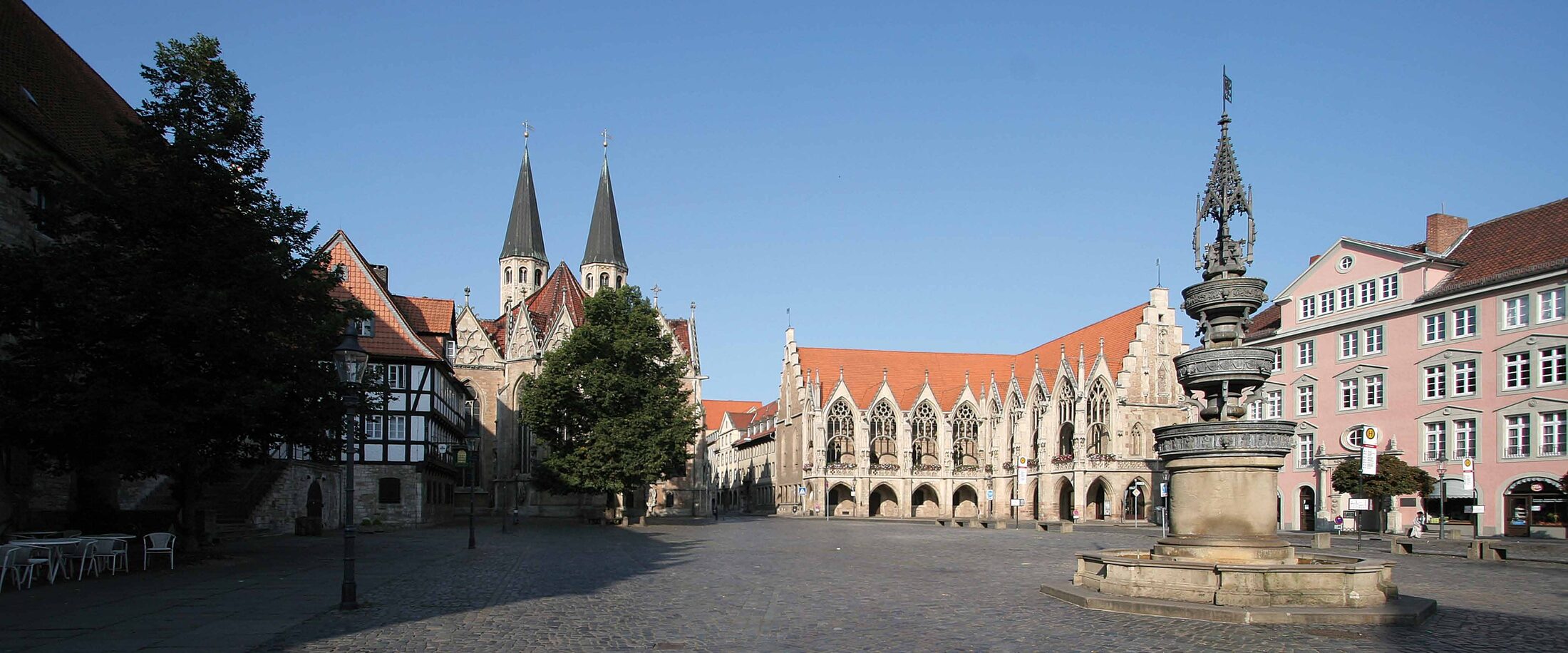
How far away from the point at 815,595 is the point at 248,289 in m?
13.1

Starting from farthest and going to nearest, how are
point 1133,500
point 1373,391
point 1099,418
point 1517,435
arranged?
point 1099,418 → point 1133,500 → point 1373,391 → point 1517,435

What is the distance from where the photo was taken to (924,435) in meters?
Answer: 80.0

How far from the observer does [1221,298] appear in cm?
1573

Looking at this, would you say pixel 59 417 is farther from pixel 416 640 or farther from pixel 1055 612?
pixel 1055 612

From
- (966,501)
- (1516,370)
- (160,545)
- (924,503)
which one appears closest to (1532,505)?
(1516,370)

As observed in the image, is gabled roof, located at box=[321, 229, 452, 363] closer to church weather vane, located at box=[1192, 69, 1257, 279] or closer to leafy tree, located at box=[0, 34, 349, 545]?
leafy tree, located at box=[0, 34, 349, 545]

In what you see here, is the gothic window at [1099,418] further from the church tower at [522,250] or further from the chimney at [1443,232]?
the church tower at [522,250]

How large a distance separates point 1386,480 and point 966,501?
1652 inches

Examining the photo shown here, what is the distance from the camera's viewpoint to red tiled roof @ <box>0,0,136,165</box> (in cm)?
2539

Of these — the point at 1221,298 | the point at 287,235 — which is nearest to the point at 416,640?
the point at 1221,298

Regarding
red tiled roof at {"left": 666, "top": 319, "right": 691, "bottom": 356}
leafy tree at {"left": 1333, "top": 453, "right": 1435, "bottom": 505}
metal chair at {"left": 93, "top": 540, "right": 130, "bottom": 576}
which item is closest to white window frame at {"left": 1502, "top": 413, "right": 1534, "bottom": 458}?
A: leafy tree at {"left": 1333, "top": 453, "right": 1435, "bottom": 505}

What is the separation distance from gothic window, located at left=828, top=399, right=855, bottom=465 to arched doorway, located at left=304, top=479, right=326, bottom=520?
135 ft

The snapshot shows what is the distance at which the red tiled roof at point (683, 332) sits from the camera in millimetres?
82131

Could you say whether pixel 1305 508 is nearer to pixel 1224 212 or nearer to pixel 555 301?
pixel 1224 212
